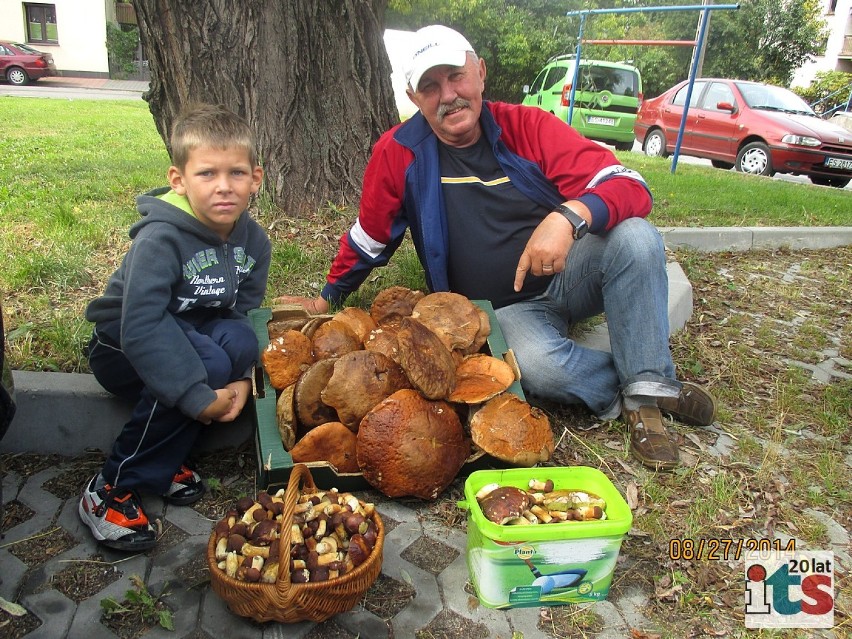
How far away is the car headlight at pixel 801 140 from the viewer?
11070mm

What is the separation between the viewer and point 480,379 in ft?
8.28

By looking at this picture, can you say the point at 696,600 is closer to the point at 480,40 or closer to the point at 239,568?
the point at 239,568

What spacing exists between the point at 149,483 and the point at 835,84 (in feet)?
106

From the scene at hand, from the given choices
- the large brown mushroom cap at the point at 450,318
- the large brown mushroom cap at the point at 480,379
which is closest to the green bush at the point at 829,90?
the large brown mushroom cap at the point at 450,318

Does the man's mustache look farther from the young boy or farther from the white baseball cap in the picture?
the young boy

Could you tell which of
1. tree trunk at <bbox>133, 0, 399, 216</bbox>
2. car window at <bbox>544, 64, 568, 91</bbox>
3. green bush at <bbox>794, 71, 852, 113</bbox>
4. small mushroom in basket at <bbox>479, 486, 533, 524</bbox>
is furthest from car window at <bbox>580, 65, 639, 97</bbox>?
small mushroom in basket at <bbox>479, 486, 533, 524</bbox>

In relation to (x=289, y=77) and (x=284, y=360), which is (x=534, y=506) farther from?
(x=289, y=77)

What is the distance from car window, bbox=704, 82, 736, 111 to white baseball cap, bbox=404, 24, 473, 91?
442 inches

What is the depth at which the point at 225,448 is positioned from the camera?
2.77 meters

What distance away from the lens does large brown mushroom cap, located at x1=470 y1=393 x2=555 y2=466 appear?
7.71ft

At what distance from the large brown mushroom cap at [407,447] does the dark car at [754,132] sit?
11.1 m

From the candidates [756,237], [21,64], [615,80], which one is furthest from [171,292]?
[21,64]

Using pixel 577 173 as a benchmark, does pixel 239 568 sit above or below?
below

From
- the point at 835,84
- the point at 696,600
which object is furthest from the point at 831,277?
the point at 835,84
